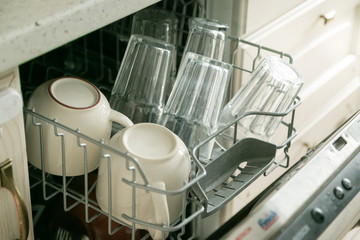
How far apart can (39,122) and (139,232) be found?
24 centimetres

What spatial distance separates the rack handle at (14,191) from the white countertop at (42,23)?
0.12 m

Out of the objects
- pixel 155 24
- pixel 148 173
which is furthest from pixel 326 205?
pixel 155 24

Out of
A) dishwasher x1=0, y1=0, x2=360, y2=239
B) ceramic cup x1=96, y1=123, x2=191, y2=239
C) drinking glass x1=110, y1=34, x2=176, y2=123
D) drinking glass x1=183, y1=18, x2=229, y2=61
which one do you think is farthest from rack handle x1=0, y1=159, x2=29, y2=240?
drinking glass x1=183, y1=18, x2=229, y2=61

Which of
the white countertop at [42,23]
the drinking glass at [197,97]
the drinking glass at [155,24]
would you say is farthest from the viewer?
the drinking glass at [155,24]

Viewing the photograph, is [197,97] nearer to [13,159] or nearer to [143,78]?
[143,78]

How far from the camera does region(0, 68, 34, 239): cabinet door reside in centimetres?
61

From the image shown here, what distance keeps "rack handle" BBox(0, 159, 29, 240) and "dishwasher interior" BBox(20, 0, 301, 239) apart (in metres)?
0.07

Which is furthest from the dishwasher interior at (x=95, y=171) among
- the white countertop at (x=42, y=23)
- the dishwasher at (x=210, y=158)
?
the white countertop at (x=42, y=23)

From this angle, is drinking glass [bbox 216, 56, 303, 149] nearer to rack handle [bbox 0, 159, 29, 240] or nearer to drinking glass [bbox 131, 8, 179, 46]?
drinking glass [bbox 131, 8, 179, 46]

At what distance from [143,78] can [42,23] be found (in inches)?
10.3

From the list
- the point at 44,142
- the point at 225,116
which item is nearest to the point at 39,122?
the point at 44,142

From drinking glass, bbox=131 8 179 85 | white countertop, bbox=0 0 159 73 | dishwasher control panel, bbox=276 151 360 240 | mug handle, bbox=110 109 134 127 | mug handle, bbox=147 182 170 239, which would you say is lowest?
dishwasher control panel, bbox=276 151 360 240

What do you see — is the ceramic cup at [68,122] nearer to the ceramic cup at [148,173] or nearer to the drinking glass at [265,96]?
the ceramic cup at [148,173]

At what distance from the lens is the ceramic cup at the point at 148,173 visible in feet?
2.21
